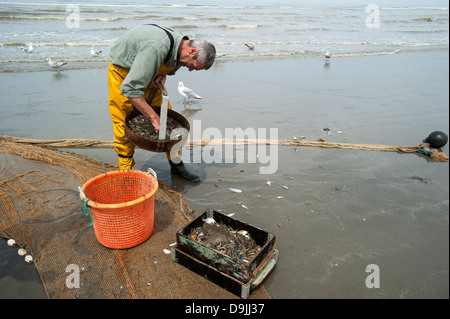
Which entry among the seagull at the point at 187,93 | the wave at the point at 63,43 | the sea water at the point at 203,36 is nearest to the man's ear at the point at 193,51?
the seagull at the point at 187,93

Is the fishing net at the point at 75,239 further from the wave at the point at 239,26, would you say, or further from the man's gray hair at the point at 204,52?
the wave at the point at 239,26

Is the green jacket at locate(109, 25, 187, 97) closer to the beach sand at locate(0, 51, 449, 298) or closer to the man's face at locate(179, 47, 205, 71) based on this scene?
the man's face at locate(179, 47, 205, 71)

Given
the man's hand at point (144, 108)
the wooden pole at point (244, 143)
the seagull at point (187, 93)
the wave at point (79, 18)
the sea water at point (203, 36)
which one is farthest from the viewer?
the wave at point (79, 18)

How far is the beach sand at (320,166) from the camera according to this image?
2898 mm

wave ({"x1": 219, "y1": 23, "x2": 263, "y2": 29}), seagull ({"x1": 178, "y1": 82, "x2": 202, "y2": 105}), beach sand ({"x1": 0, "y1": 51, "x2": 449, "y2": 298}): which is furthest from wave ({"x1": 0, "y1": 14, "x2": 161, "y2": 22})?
seagull ({"x1": 178, "y1": 82, "x2": 202, "y2": 105})

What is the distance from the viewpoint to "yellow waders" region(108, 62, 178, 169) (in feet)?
11.3

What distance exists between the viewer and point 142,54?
9.61 ft

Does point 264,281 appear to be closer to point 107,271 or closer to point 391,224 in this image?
point 107,271

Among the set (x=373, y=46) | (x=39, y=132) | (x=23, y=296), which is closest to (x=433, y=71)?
(x=373, y=46)

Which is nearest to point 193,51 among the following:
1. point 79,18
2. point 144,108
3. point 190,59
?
point 190,59

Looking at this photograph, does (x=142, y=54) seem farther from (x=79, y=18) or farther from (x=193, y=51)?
(x=79, y=18)

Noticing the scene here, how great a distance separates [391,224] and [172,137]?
264 centimetres

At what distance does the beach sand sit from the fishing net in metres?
0.66

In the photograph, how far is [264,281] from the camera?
2.76 meters
